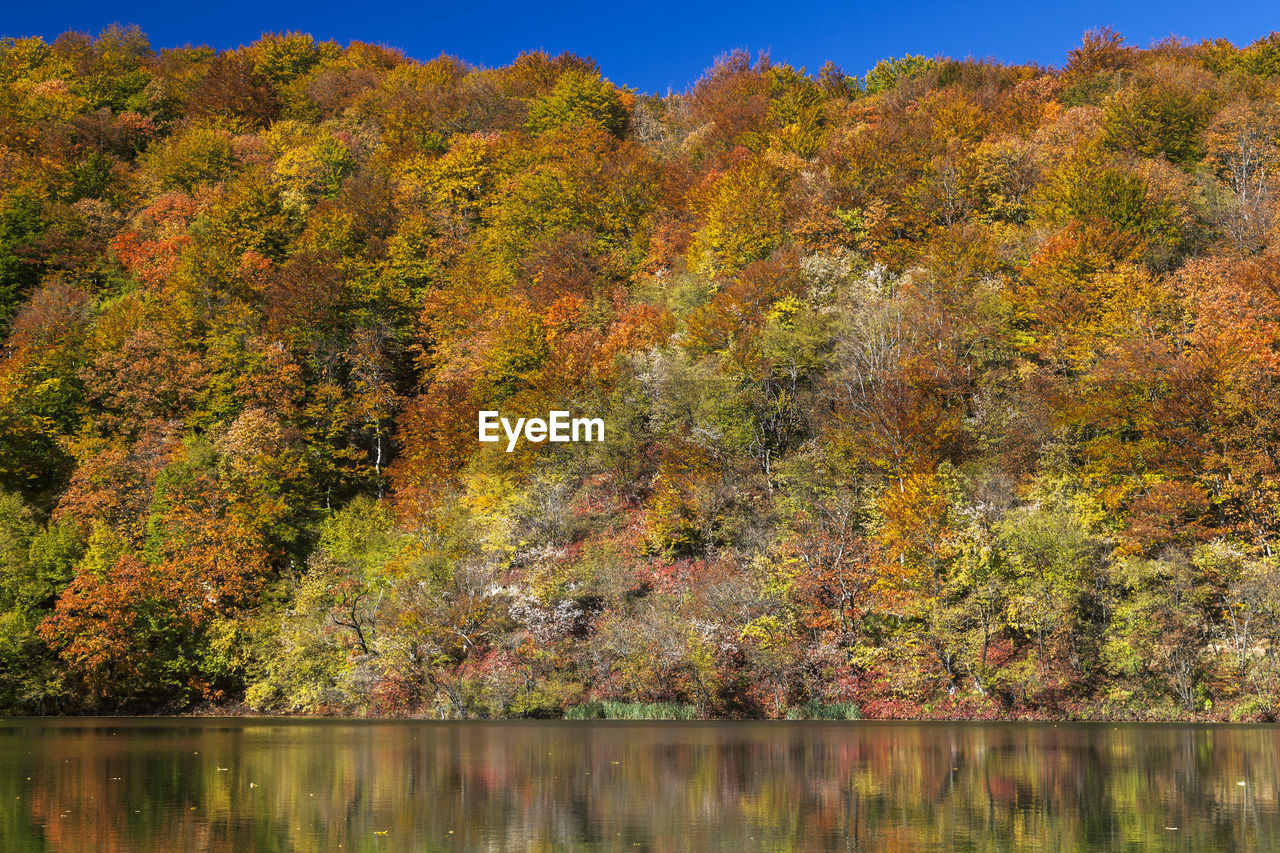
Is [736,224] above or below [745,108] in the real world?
below

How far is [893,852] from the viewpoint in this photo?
48.9 ft

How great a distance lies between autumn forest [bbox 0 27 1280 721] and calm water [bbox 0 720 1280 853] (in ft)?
42.0

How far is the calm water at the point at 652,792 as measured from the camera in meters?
16.3

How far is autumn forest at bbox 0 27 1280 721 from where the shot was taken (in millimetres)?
51438

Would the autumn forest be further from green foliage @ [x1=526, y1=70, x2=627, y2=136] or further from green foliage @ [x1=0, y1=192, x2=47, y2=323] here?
green foliage @ [x1=526, y1=70, x2=627, y2=136]

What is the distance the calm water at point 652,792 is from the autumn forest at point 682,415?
1280cm

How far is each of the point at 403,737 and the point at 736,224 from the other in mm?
50112

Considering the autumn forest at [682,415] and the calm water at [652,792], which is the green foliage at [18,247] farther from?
the calm water at [652,792]

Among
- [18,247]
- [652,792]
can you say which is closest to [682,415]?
[652,792]

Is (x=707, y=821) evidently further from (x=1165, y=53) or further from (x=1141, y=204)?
(x=1165, y=53)

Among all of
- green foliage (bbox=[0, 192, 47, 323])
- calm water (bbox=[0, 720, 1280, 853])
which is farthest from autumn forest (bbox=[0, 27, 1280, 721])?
calm water (bbox=[0, 720, 1280, 853])

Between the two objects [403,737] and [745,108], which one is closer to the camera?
[403,737]

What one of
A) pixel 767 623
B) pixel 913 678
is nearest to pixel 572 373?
pixel 767 623

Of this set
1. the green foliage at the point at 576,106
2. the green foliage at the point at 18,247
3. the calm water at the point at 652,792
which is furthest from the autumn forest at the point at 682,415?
the calm water at the point at 652,792
